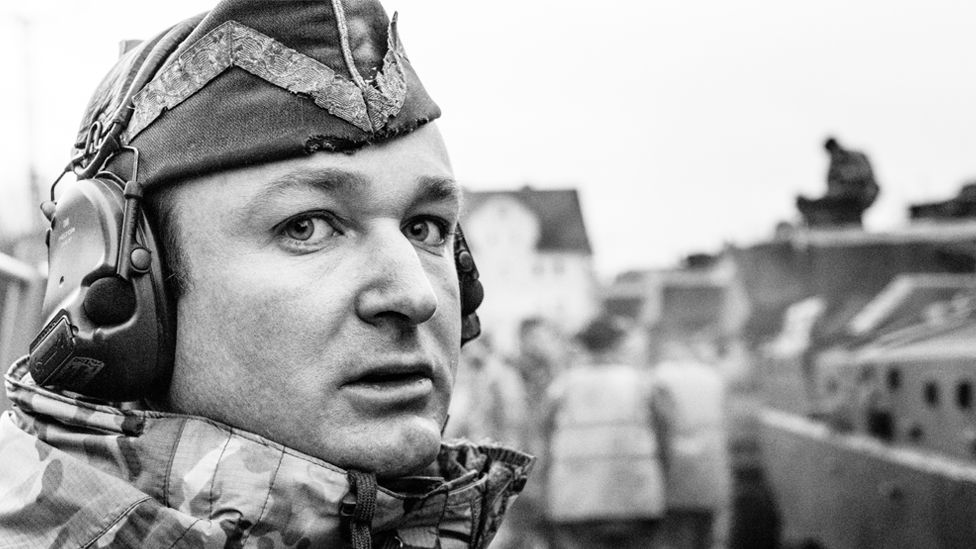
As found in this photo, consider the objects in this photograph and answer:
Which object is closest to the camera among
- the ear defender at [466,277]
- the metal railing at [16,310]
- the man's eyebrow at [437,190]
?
the man's eyebrow at [437,190]

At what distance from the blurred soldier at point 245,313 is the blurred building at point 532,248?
38.1m

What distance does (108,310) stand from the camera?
1.80 meters

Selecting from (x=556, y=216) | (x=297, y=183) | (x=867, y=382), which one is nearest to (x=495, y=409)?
(x=867, y=382)

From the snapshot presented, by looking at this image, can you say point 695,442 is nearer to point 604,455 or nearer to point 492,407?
→ point 604,455

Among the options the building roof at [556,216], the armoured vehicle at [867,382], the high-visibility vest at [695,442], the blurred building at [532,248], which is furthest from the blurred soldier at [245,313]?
the building roof at [556,216]

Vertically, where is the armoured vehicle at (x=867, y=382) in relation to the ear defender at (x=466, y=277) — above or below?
below

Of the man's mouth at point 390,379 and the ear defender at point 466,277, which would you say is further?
the ear defender at point 466,277

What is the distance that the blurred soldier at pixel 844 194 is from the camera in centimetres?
870

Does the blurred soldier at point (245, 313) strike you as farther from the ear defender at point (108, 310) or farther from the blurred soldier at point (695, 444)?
the blurred soldier at point (695, 444)

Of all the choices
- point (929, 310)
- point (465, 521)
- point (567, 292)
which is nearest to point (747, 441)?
point (929, 310)

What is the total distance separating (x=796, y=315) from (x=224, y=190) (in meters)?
6.62

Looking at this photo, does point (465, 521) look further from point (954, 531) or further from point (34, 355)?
point (954, 531)

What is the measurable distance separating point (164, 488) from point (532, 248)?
1584 inches

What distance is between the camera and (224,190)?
73.3 inches
